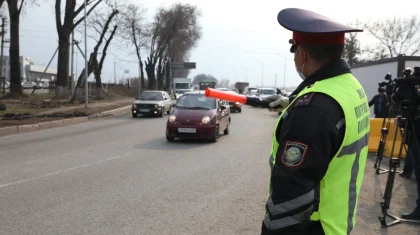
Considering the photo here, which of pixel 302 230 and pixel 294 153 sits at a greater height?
pixel 294 153

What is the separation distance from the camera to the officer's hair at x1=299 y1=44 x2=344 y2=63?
1884 mm

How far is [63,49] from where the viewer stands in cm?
3281

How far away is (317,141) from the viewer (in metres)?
1.67

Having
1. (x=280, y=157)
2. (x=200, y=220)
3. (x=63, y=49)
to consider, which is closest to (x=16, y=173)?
(x=200, y=220)

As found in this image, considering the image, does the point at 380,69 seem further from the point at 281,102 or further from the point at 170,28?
the point at 170,28

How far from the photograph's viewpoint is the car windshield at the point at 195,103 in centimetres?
1434

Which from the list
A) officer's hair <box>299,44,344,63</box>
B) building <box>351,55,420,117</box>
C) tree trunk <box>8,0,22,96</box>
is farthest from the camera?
tree trunk <box>8,0,22,96</box>

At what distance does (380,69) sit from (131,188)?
1269cm

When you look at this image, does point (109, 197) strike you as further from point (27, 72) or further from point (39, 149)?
point (27, 72)

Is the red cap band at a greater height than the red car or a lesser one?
greater

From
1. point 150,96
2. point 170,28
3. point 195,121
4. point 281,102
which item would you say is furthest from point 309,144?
point 170,28

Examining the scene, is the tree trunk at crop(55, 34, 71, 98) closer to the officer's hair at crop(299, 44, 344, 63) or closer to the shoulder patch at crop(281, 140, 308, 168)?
the officer's hair at crop(299, 44, 344, 63)

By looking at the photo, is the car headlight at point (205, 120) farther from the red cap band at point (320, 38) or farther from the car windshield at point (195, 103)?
the red cap band at point (320, 38)

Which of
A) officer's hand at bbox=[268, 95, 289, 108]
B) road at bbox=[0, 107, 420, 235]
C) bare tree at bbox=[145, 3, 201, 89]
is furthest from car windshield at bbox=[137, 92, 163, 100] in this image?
bare tree at bbox=[145, 3, 201, 89]
